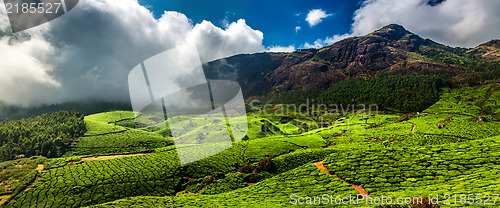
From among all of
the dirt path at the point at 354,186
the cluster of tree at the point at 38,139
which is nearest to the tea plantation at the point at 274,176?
the dirt path at the point at 354,186

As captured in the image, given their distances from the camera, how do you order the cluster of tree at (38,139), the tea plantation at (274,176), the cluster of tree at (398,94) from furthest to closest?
the cluster of tree at (398,94) → the cluster of tree at (38,139) → the tea plantation at (274,176)

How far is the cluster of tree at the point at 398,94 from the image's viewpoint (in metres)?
143

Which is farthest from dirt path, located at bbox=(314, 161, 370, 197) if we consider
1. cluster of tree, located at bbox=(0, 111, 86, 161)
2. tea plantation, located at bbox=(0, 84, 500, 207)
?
cluster of tree, located at bbox=(0, 111, 86, 161)

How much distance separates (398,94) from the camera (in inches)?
6368

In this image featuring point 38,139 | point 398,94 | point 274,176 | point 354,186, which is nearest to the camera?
point 354,186

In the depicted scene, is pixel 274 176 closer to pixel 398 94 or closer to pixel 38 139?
pixel 38 139

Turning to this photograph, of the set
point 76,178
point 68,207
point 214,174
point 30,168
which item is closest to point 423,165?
point 214,174

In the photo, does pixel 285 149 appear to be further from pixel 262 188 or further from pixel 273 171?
pixel 262 188

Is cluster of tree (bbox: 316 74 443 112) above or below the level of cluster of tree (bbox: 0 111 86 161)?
above

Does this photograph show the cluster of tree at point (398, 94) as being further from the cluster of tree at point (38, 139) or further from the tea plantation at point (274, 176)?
the cluster of tree at point (38, 139)

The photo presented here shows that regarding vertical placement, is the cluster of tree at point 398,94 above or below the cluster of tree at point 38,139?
above

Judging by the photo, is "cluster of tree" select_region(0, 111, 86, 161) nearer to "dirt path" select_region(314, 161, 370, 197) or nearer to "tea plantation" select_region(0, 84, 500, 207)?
"tea plantation" select_region(0, 84, 500, 207)

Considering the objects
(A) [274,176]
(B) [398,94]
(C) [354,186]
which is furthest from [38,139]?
(B) [398,94]

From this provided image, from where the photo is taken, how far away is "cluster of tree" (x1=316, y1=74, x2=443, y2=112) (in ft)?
470
